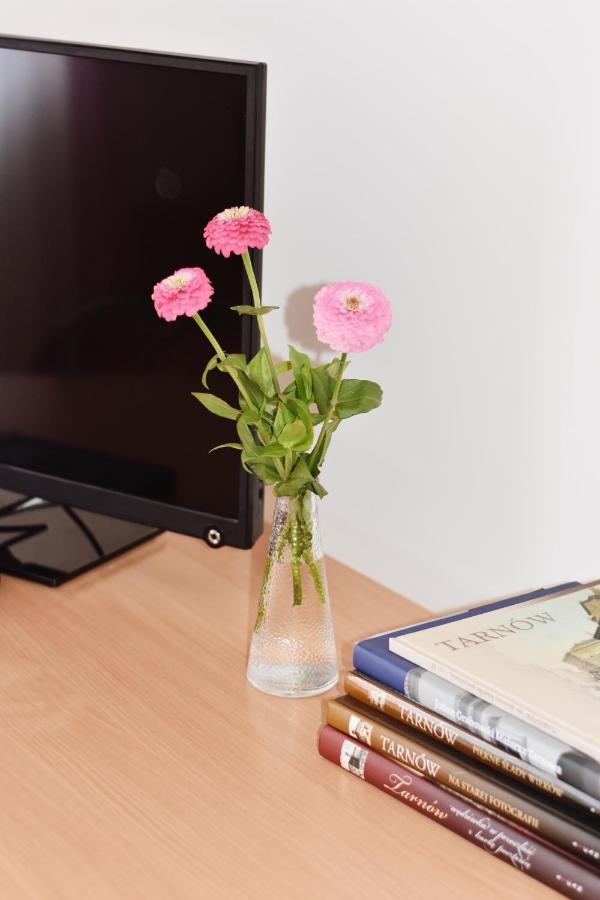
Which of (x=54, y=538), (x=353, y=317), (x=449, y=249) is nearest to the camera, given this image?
(x=353, y=317)

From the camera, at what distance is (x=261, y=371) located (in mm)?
904

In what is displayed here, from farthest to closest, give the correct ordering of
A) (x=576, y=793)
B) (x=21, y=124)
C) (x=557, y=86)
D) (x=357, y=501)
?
Result: (x=357, y=501) → (x=21, y=124) → (x=557, y=86) → (x=576, y=793)

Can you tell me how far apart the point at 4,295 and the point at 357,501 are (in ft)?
1.40

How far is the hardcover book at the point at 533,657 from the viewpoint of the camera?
2.33ft

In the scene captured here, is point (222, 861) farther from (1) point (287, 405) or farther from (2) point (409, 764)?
(1) point (287, 405)

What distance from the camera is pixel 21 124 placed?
1.10 meters

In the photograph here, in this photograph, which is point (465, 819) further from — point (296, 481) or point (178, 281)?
point (178, 281)

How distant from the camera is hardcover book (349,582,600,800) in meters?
0.69

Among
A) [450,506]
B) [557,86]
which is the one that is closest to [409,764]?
[450,506]

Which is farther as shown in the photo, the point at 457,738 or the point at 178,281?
the point at 178,281

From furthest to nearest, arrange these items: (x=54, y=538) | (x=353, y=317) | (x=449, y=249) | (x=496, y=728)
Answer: (x=54, y=538) → (x=449, y=249) → (x=353, y=317) → (x=496, y=728)

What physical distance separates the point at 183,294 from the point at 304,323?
375mm

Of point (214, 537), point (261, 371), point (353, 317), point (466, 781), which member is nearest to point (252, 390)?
point (261, 371)

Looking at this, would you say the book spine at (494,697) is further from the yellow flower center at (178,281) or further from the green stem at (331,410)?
the yellow flower center at (178,281)
